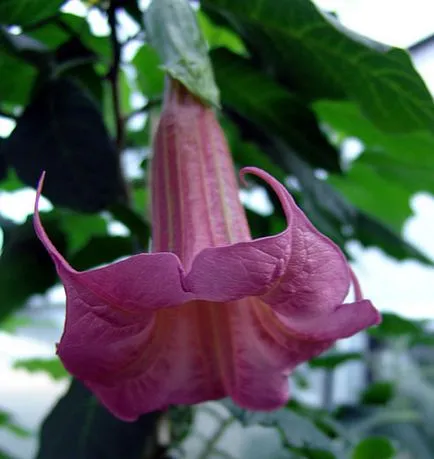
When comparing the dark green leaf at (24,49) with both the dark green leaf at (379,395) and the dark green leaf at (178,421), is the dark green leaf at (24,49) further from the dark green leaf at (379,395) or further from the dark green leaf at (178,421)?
the dark green leaf at (379,395)

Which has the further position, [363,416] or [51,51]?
[363,416]

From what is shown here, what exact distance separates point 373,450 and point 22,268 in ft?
1.36

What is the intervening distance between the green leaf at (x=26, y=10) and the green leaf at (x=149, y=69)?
25cm

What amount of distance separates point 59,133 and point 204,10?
6.7 inches

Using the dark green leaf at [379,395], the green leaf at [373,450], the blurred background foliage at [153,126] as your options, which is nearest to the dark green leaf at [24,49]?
the blurred background foliage at [153,126]

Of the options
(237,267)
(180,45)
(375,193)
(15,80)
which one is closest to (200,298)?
(237,267)

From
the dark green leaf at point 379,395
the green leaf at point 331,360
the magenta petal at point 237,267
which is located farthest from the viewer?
the dark green leaf at point 379,395

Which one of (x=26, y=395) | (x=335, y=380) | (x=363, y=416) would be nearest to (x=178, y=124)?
(x=363, y=416)

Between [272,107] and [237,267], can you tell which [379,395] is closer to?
[272,107]

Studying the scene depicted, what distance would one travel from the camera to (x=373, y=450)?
0.71m

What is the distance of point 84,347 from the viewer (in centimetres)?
33

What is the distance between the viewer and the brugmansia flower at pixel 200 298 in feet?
0.96

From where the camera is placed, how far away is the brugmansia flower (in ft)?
0.96

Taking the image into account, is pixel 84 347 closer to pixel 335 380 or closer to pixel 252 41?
pixel 252 41
